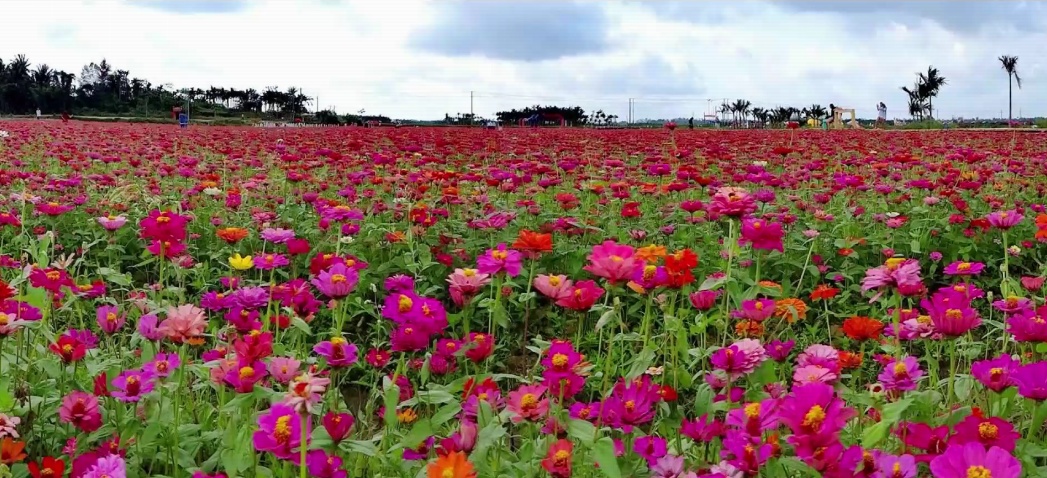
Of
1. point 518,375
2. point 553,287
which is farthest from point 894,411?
point 518,375

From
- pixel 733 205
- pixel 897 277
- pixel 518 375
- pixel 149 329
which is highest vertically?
pixel 733 205

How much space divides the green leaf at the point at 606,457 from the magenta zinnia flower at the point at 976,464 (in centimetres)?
46

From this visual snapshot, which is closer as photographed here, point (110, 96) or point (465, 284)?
point (465, 284)

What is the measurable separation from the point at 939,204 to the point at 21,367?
4.39 m

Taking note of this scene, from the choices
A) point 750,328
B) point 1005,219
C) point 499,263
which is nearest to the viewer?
point 499,263

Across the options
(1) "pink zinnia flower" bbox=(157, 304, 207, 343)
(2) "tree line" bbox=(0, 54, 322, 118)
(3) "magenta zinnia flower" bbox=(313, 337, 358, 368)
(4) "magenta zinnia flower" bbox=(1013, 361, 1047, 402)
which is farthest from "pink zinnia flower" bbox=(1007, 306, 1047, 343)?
(2) "tree line" bbox=(0, 54, 322, 118)

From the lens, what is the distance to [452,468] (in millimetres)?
1116

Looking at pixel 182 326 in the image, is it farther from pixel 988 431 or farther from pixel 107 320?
pixel 988 431

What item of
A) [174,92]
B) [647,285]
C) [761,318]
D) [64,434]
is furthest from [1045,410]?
[174,92]

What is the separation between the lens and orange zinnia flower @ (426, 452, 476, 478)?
1104 millimetres

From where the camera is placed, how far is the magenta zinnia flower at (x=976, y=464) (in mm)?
1028

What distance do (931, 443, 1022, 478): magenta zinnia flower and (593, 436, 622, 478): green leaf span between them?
0.46m

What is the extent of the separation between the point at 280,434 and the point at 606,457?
517 millimetres

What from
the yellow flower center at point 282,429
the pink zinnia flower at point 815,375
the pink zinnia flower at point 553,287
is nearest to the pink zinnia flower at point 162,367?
the yellow flower center at point 282,429
